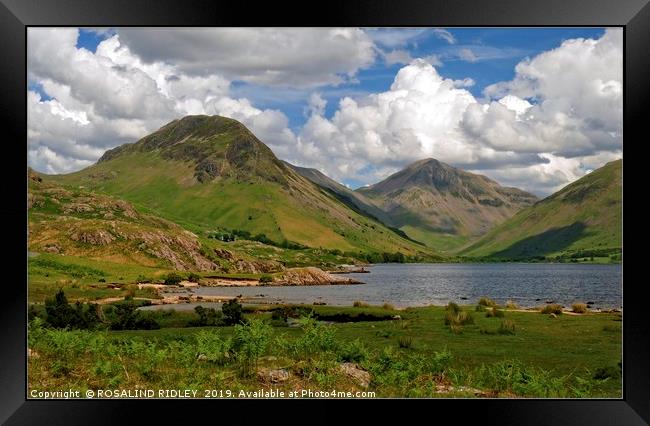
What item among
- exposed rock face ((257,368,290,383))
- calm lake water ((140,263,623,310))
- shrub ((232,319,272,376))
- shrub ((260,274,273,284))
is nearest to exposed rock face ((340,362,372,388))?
exposed rock face ((257,368,290,383))

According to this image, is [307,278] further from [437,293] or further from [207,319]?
[207,319]

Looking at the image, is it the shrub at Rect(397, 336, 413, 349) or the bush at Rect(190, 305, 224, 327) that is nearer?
the shrub at Rect(397, 336, 413, 349)

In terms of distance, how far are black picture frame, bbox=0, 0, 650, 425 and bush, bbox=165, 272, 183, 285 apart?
195 ft

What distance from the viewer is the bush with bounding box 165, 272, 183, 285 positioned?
2695 inches

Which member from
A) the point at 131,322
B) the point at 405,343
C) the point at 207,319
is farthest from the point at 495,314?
the point at 131,322

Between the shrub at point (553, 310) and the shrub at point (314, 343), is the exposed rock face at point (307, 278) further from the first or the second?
the shrub at point (314, 343)

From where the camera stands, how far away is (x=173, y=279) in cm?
7031

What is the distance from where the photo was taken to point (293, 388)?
12.5m

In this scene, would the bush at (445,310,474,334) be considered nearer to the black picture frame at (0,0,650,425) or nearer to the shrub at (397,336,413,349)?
the shrub at (397,336,413,349)

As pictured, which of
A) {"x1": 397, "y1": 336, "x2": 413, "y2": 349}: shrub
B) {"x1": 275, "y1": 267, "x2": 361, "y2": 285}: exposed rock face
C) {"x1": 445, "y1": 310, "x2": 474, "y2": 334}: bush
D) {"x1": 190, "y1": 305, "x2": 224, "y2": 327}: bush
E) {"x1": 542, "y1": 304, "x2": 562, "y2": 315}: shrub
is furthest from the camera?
{"x1": 275, "y1": 267, "x2": 361, "y2": 285}: exposed rock face
